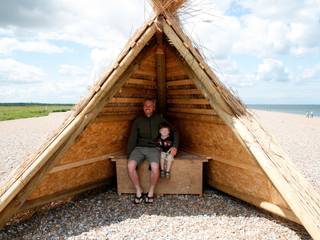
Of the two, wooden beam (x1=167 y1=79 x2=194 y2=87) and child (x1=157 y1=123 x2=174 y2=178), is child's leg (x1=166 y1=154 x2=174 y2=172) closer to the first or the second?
child (x1=157 y1=123 x2=174 y2=178)

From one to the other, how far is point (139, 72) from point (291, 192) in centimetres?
340

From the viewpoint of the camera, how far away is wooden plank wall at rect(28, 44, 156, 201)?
4.88 meters

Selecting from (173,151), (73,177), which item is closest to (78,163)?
(73,177)

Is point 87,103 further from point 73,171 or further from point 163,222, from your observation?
point 163,222

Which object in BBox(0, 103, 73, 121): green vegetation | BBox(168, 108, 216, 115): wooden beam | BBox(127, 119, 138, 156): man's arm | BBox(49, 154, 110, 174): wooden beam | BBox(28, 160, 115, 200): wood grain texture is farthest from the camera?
BBox(0, 103, 73, 121): green vegetation

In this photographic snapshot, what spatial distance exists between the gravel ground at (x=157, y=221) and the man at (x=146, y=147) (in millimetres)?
331

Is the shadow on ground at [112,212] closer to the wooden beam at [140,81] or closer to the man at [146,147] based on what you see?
the man at [146,147]

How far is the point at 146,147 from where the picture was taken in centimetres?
526

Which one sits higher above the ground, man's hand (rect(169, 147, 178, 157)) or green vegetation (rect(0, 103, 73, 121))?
man's hand (rect(169, 147, 178, 157))

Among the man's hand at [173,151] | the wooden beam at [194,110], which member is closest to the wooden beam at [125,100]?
the wooden beam at [194,110]

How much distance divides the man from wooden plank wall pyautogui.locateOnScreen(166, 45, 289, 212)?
653 mm

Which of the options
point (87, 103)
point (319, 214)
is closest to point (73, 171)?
point (87, 103)

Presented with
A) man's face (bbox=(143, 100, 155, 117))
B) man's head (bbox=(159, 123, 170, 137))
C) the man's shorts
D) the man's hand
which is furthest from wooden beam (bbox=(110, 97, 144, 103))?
the man's hand

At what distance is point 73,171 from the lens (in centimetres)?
504
